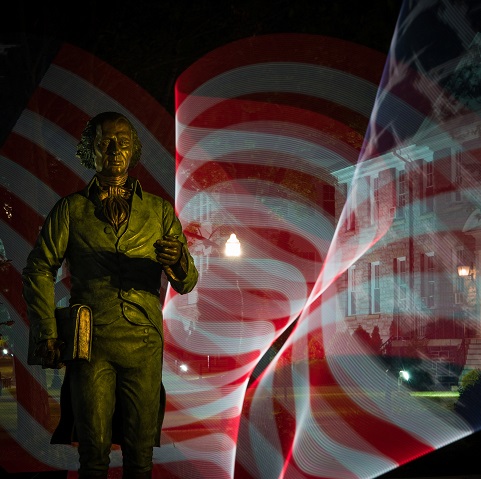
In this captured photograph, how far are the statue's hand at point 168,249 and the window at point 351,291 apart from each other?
3382 cm

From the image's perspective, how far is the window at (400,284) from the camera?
3553 centimetres

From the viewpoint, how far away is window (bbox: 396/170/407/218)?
35.2 metres

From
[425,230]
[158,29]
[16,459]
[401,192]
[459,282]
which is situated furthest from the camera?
[401,192]

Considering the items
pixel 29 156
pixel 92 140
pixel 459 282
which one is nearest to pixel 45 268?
pixel 92 140

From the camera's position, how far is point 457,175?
33.1 meters

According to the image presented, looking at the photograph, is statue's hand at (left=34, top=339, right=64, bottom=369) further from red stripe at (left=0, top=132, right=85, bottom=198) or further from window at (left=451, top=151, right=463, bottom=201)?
window at (left=451, top=151, right=463, bottom=201)

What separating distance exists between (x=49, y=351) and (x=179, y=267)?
0.76 meters

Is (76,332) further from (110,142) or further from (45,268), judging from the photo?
(110,142)

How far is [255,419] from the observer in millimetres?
12516

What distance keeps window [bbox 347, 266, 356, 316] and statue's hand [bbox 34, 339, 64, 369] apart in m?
33.7

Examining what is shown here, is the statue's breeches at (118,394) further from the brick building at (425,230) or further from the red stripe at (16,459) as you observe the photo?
the brick building at (425,230)

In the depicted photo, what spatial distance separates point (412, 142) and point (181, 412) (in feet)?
61.5

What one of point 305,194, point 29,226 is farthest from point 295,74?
point 305,194

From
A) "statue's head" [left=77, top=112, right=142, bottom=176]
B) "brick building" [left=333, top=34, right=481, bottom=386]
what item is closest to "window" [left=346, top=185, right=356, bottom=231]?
"brick building" [left=333, top=34, right=481, bottom=386]
